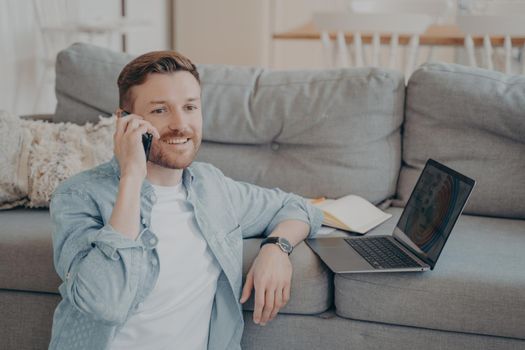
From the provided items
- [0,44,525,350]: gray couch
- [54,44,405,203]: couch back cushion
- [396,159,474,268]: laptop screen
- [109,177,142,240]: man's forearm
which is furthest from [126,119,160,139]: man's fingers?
[54,44,405,203]: couch back cushion

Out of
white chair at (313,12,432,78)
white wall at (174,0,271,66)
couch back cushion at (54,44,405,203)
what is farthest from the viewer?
white wall at (174,0,271,66)

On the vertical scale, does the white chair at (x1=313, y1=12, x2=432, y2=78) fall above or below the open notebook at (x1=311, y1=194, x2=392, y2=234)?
above

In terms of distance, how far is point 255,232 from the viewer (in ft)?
6.06

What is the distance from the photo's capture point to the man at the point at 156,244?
1.34 m

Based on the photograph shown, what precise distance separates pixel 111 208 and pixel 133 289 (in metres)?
0.20

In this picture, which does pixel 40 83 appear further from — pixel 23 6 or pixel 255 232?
pixel 255 232

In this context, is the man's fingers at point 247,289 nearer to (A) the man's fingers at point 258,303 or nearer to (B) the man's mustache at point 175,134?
(A) the man's fingers at point 258,303

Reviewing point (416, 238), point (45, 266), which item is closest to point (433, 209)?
point (416, 238)

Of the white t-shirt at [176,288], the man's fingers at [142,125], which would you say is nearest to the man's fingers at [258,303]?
the white t-shirt at [176,288]

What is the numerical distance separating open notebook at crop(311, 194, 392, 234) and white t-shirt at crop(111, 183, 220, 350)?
51 cm

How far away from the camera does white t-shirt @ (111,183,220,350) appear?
146cm

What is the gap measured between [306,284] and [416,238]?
0.31 meters

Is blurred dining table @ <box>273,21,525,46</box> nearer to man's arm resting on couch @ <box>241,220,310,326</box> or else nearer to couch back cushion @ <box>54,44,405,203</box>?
couch back cushion @ <box>54,44,405,203</box>

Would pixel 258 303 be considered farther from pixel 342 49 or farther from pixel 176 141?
pixel 342 49
